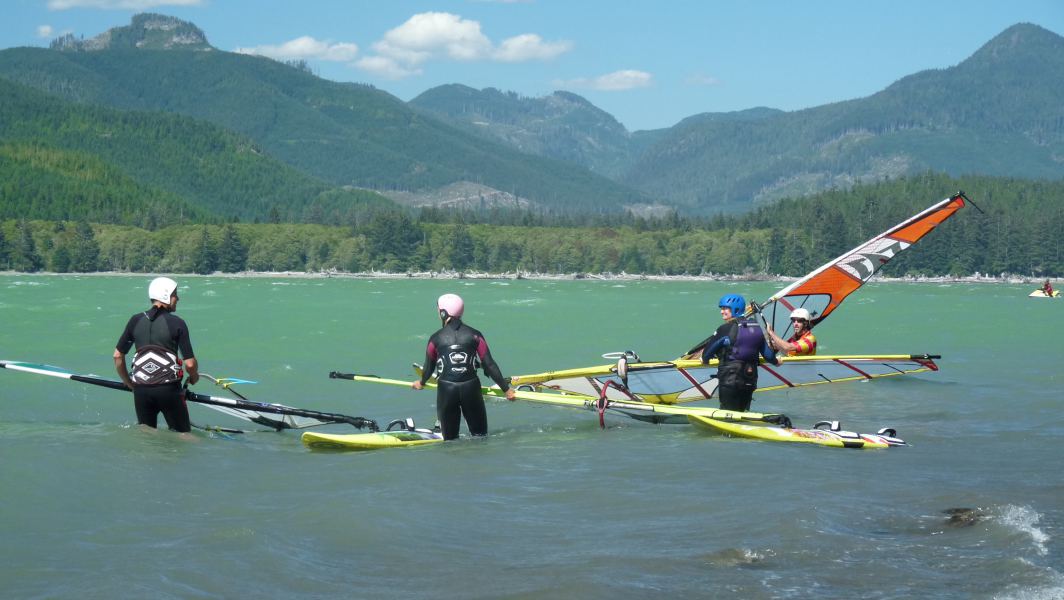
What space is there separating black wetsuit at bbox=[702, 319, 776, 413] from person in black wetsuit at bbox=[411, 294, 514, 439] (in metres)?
2.65

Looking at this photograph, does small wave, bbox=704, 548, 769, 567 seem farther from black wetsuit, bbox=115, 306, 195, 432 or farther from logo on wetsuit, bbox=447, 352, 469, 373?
black wetsuit, bbox=115, 306, 195, 432

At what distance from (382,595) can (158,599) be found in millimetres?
1507

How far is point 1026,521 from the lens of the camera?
9883 millimetres

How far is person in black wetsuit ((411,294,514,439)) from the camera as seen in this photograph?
12664 mm

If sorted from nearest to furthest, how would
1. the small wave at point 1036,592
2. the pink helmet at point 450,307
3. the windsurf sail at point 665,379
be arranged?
the small wave at point 1036,592 < the pink helmet at point 450,307 < the windsurf sail at point 665,379

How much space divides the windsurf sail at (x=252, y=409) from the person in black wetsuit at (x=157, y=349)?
51 centimetres

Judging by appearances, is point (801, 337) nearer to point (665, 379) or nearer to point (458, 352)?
point (665, 379)

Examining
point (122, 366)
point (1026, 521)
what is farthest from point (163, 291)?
point (1026, 521)

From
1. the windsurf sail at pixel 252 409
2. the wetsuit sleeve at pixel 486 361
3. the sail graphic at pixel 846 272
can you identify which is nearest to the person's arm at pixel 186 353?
the windsurf sail at pixel 252 409

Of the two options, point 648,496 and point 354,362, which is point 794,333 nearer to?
point 648,496

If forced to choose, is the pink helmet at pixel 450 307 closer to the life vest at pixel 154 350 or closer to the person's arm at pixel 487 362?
the person's arm at pixel 487 362

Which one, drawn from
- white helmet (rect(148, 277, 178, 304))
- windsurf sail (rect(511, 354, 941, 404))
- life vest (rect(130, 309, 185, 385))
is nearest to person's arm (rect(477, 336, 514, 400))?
windsurf sail (rect(511, 354, 941, 404))

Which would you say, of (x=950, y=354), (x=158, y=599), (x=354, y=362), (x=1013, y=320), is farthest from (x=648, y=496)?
(x=1013, y=320)

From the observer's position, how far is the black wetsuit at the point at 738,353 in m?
13.6
